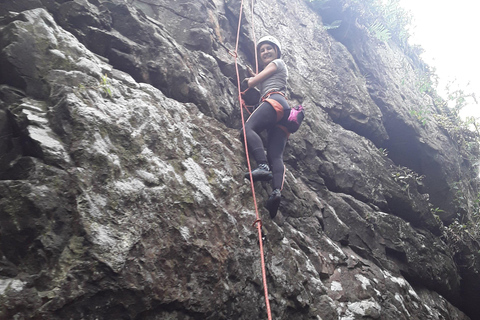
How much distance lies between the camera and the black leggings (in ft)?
13.7

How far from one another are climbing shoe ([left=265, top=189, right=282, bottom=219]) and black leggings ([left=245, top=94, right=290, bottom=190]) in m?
0.17

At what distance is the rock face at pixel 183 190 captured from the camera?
2.19m

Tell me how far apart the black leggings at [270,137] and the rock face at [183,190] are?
242 millimetres

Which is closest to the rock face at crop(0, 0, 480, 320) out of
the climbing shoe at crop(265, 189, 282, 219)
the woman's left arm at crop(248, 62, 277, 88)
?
the climbing shoe at crop(265, 189, 282, 219)

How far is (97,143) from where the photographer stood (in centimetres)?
267

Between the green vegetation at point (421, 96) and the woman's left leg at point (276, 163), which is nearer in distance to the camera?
the woman's left leg at point (276, 163)

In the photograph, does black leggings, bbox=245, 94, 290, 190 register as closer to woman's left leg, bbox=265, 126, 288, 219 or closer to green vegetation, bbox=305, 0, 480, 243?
woman's left leg, bbox=265, 126, 288, 219

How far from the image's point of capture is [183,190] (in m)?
3.07

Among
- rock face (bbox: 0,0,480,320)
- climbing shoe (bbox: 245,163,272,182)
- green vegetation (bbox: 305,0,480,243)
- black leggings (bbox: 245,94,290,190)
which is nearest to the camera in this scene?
rock face (bbox: 0,0,480,320)

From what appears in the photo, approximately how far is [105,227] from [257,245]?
1667 mm

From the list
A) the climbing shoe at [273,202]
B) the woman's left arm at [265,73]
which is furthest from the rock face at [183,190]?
the woman's left arm at [265,73]

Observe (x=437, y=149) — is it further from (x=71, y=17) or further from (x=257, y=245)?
(x=71, y=17)

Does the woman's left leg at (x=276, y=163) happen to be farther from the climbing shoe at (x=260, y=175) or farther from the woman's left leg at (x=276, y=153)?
the climbing shoe at (x=260, y=175)

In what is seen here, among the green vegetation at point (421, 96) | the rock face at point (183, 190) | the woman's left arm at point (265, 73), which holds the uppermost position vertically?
the green vegetation at point (421, 96)
